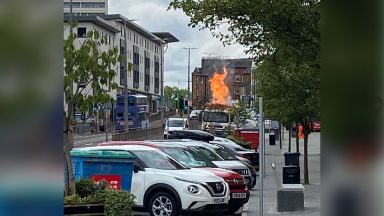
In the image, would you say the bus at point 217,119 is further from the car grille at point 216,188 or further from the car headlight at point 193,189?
the car headlight at point 193,189

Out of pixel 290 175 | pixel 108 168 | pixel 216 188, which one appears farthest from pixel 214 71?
pixel 108 168

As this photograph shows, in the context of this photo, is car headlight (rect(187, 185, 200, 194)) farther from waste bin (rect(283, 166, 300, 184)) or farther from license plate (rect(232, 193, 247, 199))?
waste bin (rect(283, 166, 300, 184))

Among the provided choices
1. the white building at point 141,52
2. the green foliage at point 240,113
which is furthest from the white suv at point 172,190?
the white building at point 141,52

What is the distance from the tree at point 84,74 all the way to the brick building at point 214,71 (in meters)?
61.8

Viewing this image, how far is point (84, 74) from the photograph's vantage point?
10219 millimetres

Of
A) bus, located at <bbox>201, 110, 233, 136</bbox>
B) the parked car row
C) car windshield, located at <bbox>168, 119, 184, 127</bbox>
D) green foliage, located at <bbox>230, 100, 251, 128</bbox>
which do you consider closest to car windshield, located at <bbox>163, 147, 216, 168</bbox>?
the parked car row

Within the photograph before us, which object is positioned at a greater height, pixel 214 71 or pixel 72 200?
pixel 214 71

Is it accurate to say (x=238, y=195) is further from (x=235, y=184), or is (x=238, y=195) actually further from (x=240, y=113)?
(x=240, y=113)

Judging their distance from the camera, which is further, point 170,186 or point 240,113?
point 240,113

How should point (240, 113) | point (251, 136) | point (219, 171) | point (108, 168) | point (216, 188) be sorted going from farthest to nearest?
point (240, 113), point (251, 136), point (219, 171), point (216, 188), point (108, 168)

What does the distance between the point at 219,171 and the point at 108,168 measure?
12.4 feet

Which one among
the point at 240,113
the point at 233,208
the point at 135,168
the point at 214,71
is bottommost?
the point at 233,208
